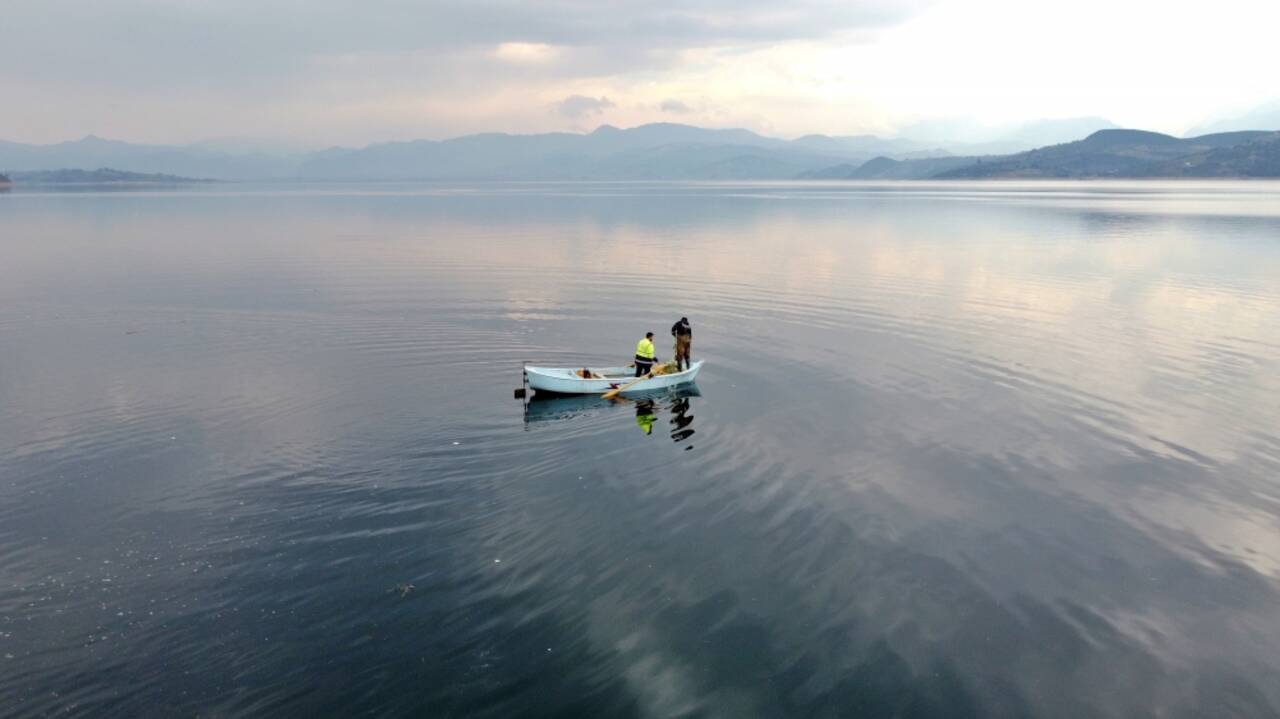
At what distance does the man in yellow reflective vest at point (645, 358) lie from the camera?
35269 millimetres

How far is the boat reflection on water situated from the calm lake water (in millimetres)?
244

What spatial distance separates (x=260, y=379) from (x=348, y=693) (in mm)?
24268

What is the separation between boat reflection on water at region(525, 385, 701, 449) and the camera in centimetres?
3123

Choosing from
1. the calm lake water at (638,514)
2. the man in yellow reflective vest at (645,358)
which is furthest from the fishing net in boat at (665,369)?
the calm lake water at (638,514)

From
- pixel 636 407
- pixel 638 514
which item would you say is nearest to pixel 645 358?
pixel 636 407

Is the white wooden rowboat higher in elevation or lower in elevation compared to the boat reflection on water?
higher

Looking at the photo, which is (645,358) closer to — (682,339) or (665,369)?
(665,369)

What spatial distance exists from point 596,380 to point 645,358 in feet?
8.92

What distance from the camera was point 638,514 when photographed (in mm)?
22938

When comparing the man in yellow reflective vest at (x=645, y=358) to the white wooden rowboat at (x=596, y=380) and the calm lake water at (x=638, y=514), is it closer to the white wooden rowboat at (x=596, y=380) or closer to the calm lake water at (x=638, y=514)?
the white wooden rowboat at (x=596, y=380)

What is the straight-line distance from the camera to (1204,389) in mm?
35125

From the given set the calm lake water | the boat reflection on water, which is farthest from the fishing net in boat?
the calm lake water

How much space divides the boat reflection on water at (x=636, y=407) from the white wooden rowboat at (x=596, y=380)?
331 mm

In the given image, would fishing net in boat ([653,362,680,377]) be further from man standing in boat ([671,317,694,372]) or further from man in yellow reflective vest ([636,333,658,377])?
man standing in boat ([671,317,694,372])
